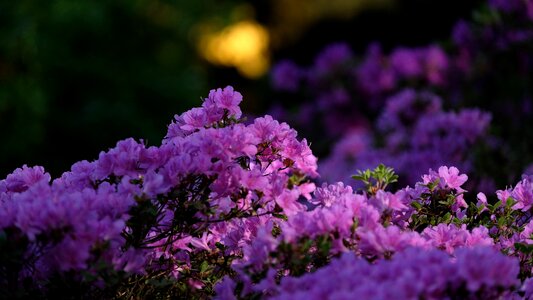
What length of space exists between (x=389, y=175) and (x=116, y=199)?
3.28ft

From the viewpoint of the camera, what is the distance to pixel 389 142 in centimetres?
748

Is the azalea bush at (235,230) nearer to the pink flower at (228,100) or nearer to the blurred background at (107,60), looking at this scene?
the pink flower at (228,100)

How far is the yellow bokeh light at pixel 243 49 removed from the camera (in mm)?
23734

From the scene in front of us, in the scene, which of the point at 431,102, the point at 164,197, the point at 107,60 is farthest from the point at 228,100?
the point at 107,60

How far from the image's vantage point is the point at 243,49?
25297mm

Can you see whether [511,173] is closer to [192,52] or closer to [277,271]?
[277,271]

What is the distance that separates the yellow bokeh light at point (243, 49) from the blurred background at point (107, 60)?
8.13 ft

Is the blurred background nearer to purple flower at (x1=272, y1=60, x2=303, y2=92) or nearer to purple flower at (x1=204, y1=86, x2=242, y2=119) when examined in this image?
purple flower at (x1=272, y1=60, x2=303, y2=92)

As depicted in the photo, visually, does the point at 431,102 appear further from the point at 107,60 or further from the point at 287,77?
the point at 107,60

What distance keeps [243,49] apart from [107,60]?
34.7ft

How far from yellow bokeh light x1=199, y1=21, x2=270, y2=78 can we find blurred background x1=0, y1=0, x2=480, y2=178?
248 cm

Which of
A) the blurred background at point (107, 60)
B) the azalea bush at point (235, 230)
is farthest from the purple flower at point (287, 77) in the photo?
the azalea bush at point (235, 230)

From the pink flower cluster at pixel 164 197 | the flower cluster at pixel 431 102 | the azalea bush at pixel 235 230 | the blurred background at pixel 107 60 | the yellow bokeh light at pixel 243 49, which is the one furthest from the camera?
the yellow bokeh light at pixel 243 49

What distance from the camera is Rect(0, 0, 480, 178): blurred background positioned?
11.5 meters
